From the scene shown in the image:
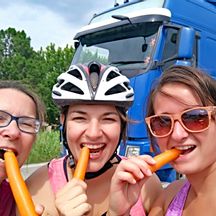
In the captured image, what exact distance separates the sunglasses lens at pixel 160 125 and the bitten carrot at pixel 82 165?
13.9 inches

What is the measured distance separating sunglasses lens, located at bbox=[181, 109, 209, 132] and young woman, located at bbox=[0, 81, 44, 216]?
0.79 metres

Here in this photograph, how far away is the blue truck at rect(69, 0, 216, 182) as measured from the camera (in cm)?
491

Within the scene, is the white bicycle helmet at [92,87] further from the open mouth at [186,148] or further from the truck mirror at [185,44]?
the truck mirror at [185,44]

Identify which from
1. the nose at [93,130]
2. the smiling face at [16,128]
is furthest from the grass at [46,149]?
the nose at [93,130]

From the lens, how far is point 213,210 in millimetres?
1840

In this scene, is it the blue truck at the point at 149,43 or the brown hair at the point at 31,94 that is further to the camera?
the blue truck at the point at 149,43

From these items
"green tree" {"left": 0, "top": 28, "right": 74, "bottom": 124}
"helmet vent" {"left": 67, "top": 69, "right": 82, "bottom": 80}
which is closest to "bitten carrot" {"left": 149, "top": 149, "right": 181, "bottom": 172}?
"helmet vent" {"left": 67, "top": 69, "right": 82, "bottom": 80}

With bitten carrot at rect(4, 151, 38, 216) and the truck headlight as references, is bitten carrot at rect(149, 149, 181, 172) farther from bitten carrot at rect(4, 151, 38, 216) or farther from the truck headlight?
the truck headlight

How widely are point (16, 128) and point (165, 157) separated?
75 cm

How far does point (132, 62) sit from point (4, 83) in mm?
3287

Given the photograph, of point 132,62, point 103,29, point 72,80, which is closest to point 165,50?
point 132,62

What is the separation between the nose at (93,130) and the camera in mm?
1964

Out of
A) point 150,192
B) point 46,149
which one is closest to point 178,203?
point 150,192

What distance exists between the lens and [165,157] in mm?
1735
